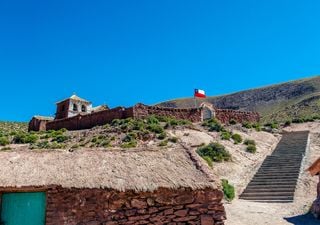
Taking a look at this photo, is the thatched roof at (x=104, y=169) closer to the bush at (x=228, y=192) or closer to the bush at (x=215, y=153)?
the bush at (x=228, y=192)

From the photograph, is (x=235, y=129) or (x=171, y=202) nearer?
(x=171, y=202)

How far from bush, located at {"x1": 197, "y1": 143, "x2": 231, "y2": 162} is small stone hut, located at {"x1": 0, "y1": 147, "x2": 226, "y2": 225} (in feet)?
50.1

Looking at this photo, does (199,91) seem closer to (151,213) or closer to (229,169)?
(229,169)

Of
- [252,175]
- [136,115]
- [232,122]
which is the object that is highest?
[136,115]

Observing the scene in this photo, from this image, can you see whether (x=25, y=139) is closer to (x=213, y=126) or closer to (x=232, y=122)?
(x=213, y=126)

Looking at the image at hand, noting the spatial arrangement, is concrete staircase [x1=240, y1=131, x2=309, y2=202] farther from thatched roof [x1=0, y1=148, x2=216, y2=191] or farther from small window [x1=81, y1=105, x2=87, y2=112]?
small window [x1=81, y1=105, x2=87, y2=112]

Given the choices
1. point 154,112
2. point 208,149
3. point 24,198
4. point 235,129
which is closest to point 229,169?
point 208,149

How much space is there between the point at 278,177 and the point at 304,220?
715cm

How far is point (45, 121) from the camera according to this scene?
4797cm

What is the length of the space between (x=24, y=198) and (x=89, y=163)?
5.97 ft

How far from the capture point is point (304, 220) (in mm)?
13734

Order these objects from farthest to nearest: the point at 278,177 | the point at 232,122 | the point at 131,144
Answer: the point at 232,122
the point at 131,144
the point at 278,177

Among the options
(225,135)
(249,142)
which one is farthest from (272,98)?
(249,142)

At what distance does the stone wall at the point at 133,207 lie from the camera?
9.27 m
